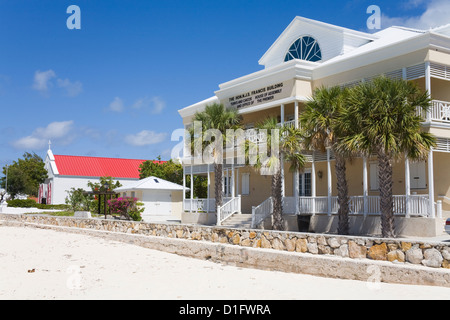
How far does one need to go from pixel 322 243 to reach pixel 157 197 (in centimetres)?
2769

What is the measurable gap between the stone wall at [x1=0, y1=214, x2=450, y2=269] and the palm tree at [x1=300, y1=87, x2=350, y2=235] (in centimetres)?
608

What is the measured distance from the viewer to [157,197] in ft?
125

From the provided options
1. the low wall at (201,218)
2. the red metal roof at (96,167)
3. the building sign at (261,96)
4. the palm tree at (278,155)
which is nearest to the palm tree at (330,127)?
the palm tree at (278,155)

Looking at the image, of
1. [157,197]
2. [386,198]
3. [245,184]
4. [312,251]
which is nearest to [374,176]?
[386,198]

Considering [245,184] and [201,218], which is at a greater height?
[245,184]

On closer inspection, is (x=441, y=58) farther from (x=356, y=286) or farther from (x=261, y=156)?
(x=356, y=286)

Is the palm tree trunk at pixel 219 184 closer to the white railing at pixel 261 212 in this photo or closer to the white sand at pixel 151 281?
the white railing at pixel 261 212

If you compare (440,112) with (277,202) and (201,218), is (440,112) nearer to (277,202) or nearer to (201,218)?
(277,202)

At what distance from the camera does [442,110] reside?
18891 millimetres

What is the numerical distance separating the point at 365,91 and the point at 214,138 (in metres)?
10.1

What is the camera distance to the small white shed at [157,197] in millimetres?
37062

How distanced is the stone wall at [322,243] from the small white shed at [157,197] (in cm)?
1811

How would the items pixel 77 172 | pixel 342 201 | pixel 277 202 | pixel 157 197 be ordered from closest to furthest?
pixel 342 201 → pixel 277 202 → pixel 157 197 → pixel 77 172

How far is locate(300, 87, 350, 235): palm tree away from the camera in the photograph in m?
18.2
